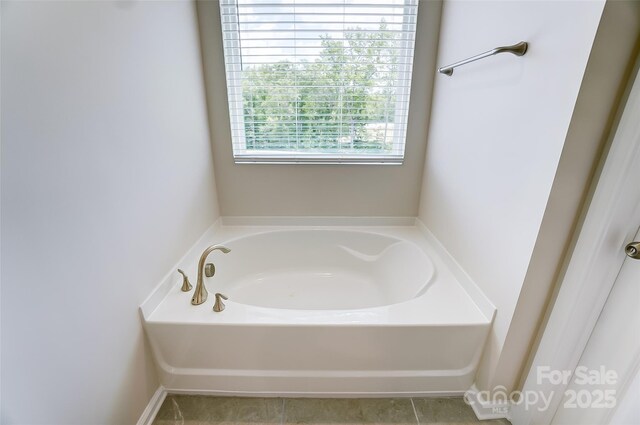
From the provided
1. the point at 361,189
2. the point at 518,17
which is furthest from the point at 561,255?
the point at 361,189

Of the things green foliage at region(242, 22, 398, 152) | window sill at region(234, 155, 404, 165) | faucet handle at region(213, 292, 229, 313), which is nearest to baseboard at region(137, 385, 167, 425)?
faucet handle at region(213, 292, 229, 313)

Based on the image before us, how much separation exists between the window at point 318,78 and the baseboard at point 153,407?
136cm

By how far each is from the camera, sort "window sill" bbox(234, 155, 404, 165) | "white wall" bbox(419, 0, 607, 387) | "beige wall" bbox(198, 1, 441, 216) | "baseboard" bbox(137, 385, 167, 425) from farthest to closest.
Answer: "window sill" bbox(234, 155, 404, 165), "beige wall" bbox(198, 1, 441, 216), "baseboard" bbox(137, 385, 167, 425), "white wall" bbox(419, 0, 607, 387)

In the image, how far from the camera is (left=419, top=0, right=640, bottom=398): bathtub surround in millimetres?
754

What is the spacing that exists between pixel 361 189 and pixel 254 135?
32.5 inches

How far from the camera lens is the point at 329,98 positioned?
5.94 feet

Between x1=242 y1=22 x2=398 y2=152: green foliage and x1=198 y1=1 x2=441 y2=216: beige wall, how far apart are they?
14cm

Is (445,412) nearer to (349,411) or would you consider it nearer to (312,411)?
(349,411)

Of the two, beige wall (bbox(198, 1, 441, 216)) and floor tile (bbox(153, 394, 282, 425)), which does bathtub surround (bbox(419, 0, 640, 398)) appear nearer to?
beige wall (bbox(198, 1, 441, 216))

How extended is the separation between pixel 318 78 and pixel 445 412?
1.88 meters

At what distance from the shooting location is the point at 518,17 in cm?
96

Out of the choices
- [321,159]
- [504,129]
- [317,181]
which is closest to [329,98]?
[321,159]

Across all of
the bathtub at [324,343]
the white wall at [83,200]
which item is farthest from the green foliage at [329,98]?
the bathtub at [324,343]

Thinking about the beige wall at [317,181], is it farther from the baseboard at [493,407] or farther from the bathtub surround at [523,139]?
the baseboard at [493,407]
